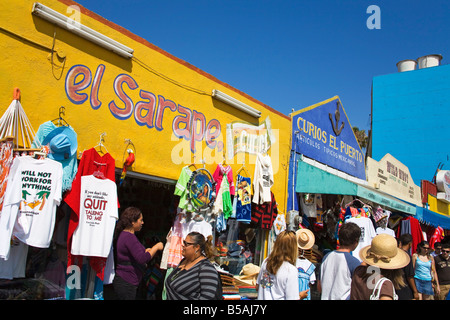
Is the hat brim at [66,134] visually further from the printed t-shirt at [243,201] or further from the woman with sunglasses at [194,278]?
the printed t-shirt at [243,201]

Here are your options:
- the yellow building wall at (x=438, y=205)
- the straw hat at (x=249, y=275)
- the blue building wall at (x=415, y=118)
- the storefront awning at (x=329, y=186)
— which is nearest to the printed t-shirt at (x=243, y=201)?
the straw hat at (x=249, y=275)

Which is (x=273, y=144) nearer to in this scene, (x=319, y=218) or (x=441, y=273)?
(x=319, y=218)

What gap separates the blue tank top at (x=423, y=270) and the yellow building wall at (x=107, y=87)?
14.2ft

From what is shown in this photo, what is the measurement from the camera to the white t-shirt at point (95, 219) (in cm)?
464

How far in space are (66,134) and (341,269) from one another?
3.70 metres

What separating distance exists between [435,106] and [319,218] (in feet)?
55.6

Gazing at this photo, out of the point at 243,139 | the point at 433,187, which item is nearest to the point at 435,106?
the point at 433,187

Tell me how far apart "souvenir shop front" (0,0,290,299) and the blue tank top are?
10.4ft

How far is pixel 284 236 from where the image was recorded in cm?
392

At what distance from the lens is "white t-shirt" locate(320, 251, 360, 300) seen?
12.6 ft

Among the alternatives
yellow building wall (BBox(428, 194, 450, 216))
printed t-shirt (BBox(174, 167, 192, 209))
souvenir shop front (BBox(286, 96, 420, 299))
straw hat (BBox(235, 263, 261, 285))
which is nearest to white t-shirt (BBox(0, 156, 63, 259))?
printed t-shirt (BBox(174, 167, 192, 209))

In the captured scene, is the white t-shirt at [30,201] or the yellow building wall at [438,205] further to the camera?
the yellow building wall at [438,205]

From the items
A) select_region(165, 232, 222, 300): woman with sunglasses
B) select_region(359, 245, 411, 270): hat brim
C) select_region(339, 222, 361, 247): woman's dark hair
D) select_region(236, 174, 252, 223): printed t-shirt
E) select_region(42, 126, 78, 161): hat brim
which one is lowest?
select_region(165, 232, 222, 300): woman with sunglasses

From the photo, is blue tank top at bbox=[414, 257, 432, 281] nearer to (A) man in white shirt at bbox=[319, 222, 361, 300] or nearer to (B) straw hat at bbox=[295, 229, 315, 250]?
(B) straw hat at bbox=[295, 229, 315, 250]
